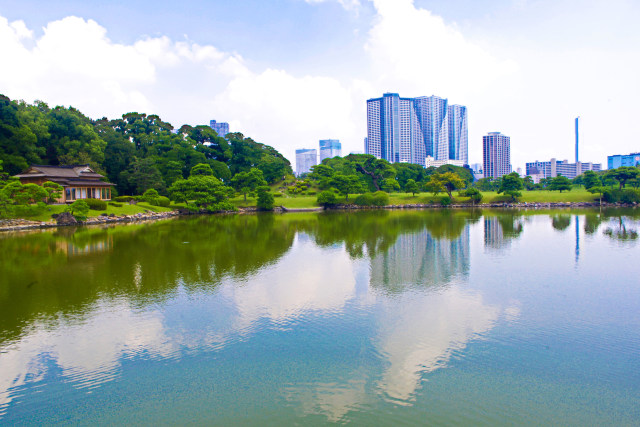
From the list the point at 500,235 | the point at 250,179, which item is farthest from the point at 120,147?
the point at 500,235

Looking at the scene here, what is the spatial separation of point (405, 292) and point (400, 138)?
411ft

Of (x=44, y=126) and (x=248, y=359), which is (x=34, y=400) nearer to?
(x=248, y=359)

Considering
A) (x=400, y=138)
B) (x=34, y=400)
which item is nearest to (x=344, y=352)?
(x=34, y=400)

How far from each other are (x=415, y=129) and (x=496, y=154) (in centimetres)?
2903

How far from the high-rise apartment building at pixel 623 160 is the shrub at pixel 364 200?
9682cm

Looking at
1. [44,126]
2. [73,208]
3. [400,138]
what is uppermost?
[400,138]

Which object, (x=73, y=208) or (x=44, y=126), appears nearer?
(x=73, y=208)

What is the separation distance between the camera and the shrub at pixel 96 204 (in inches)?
1374

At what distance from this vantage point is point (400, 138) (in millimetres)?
130750

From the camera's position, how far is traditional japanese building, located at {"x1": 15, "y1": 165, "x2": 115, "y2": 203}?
34.8 metres

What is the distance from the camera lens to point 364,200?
53.3 metres

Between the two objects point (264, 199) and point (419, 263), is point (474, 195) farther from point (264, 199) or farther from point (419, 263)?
point (419, 263)

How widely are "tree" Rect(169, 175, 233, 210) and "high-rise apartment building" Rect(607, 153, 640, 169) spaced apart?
116371mm

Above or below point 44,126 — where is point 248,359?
below
